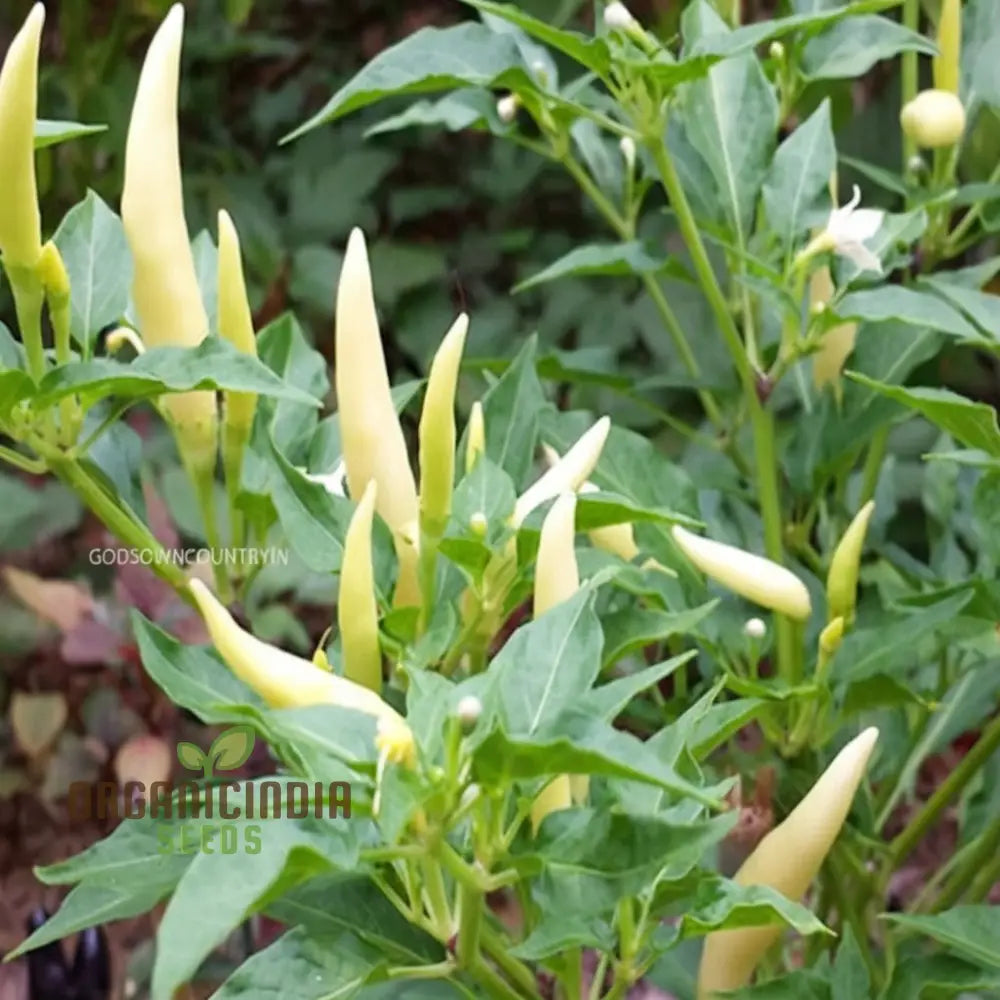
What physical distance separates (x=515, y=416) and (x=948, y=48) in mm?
271

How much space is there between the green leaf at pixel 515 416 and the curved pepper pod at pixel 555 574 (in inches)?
3.8

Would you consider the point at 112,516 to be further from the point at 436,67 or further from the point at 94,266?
the point at 436,67

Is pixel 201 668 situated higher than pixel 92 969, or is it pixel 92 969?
pixel 201 668

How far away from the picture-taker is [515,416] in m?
0.44

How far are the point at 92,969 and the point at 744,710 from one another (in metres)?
0.41

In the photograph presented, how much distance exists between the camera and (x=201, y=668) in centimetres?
37

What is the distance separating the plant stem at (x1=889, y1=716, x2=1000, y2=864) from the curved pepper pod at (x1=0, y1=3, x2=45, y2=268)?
1.18ft

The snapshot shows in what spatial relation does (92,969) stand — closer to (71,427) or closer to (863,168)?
(71,427)

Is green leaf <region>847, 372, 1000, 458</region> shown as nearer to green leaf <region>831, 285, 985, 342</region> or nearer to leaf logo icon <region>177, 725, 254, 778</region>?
green leaf <region>831, 285, 985, 342</region>

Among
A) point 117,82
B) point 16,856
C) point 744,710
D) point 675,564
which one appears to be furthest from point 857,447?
point 117,82

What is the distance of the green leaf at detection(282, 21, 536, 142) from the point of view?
0.47m

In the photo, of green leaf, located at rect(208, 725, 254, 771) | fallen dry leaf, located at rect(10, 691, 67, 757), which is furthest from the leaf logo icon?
fallen dry leaf, located at rect(10, 691, 67, 757)

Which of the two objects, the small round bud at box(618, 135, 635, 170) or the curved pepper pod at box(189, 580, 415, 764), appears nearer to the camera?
the curved pepper pod at box(189, 580, 415, 764)

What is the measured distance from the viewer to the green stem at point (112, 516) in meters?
0.41
